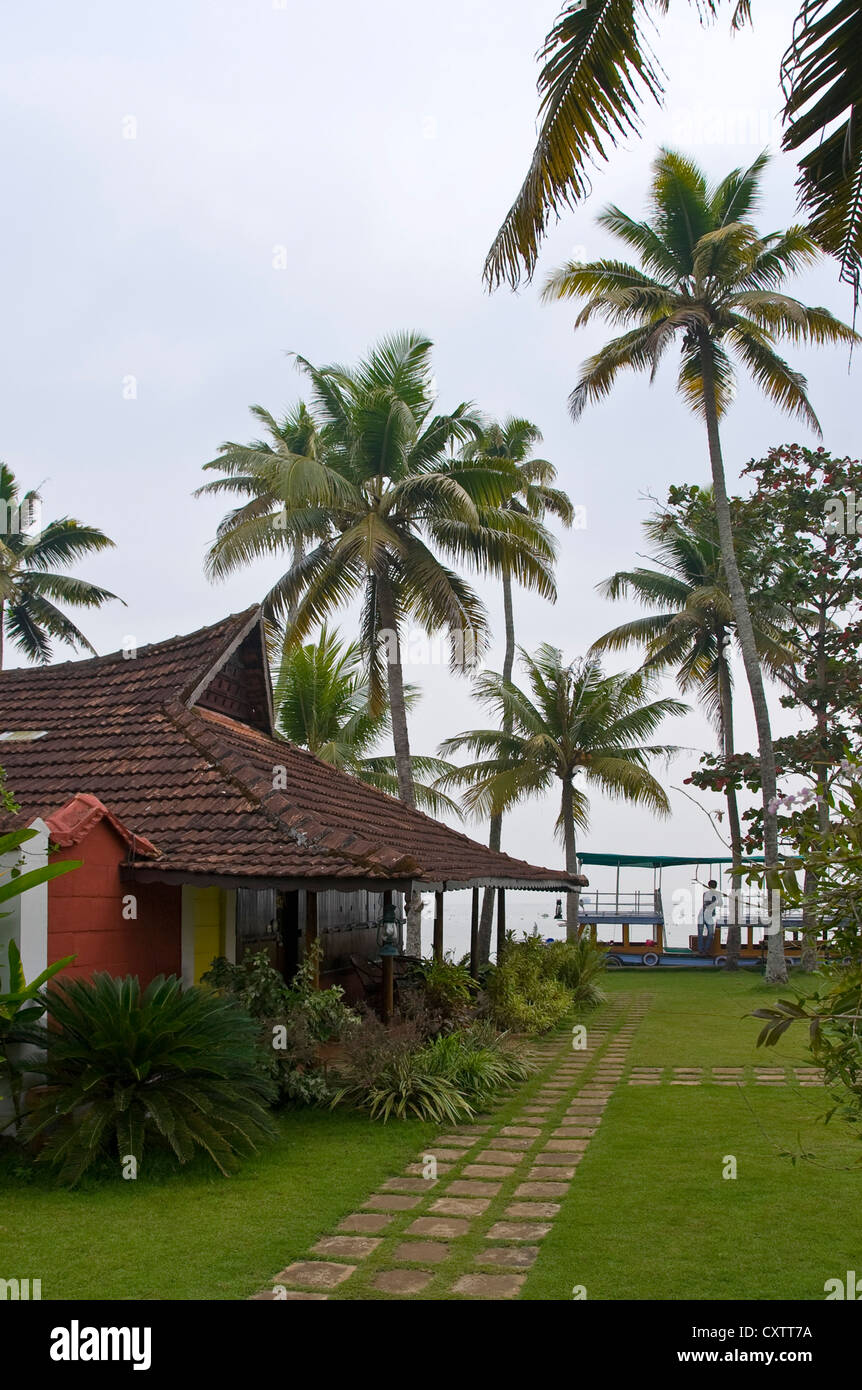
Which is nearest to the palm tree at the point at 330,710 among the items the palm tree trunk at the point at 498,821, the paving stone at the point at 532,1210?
the palm tree trunk at the point at 498,821

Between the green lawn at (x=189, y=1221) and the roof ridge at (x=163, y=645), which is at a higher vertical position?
the roof ridge at (x=163, y=645)

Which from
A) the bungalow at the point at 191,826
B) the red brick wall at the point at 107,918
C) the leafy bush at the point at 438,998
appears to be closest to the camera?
the red brick wall at the point at 107,918

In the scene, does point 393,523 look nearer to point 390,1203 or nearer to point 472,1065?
point 472,1065

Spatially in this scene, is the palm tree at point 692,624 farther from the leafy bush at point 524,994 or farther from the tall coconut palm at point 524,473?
the leafy bush at point 524,994

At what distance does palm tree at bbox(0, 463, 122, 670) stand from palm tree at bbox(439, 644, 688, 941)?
11.5 meters

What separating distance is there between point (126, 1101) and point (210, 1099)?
0.65 m

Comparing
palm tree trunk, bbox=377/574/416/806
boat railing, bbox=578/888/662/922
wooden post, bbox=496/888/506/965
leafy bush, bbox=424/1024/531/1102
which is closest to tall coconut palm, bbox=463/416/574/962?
boat railing, bbox=578/888/662/922

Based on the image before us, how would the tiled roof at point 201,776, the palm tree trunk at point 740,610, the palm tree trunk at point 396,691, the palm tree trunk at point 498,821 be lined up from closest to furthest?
the tiled roof at point 201,776
the palm tree trunk at point 396,691
the palm tree trunk at point 740,610
the palm tree trunk at point 498,821

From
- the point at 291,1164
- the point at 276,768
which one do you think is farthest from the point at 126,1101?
the point at 276,768

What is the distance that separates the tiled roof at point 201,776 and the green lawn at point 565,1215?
2303mm

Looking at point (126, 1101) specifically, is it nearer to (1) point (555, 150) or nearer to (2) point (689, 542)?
(1) point (555, 150)

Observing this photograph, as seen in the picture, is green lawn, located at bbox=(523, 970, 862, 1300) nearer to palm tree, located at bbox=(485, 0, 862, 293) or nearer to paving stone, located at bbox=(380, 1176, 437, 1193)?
paving stone, located at bbox=(380, 1176, 437, 1193)

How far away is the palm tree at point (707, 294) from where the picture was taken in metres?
21.9

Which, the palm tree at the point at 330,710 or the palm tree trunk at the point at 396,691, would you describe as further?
the palm tree at the point at 330,710
